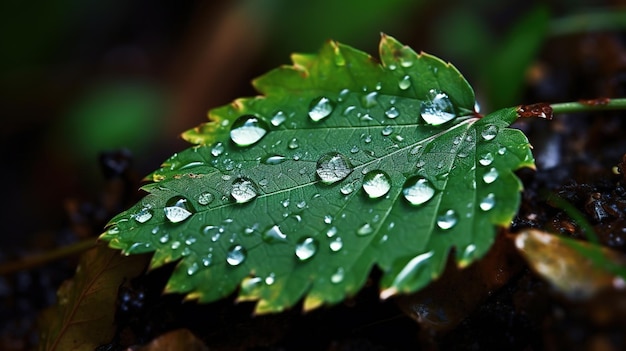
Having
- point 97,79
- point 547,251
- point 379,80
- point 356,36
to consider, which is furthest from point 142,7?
point 547,251

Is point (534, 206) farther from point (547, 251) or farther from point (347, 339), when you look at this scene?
point (347, 339)

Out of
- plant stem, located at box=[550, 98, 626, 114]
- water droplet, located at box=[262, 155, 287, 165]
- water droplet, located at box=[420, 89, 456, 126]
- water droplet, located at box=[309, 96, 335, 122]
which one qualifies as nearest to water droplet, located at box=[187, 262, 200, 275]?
water droplet, located at box=[262, 155, 287, 165]

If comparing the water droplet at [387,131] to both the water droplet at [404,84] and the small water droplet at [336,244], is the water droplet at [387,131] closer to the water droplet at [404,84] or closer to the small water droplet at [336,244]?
the water droplet at [404,84]

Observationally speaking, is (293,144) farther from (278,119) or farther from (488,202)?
(488,202)

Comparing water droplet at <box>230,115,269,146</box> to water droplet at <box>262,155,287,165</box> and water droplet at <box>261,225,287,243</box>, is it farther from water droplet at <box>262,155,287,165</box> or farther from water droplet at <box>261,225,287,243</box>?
water droplet at <box>261,225,287,243</box>

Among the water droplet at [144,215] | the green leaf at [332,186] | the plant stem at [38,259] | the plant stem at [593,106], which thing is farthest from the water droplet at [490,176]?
the plant stem at [38,259]

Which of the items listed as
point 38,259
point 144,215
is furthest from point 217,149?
point 38,259
